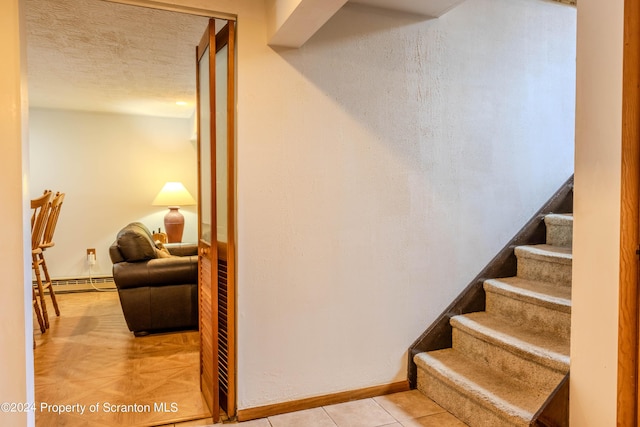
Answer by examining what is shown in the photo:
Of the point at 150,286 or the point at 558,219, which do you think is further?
the point at 150,286

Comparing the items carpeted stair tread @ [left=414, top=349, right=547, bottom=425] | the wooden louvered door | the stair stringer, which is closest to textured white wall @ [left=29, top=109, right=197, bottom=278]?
the wooden louvered door

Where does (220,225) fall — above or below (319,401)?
above

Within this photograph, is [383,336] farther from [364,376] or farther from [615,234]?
[615,234]

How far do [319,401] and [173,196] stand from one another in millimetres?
3771

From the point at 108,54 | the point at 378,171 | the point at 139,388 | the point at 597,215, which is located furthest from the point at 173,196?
the point at 597,215

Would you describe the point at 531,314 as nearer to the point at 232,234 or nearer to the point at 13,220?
the point at 232,234

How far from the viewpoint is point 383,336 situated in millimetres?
2383

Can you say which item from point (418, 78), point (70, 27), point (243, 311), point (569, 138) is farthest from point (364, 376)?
point (70, 27)

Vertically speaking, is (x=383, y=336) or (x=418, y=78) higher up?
(x=418, y=78)

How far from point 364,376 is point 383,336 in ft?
0.83

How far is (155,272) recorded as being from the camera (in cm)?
338

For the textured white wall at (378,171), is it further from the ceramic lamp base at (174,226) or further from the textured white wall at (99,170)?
the textured white wall at (99,170)

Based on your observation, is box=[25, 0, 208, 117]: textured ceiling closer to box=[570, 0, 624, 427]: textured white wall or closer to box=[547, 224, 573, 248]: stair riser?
box=[570, 0, 624, 427]: textured white wall

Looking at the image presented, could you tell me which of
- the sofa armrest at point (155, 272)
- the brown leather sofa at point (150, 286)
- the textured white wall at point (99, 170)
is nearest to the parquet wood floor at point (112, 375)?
the brown leather sofa at point (150, 286)
